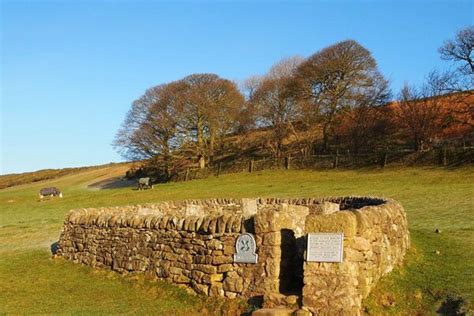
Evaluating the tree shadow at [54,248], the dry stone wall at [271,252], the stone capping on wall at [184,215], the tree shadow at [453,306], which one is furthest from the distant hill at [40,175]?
the tree shadow at [453,306]

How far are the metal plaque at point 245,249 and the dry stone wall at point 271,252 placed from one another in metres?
0.09

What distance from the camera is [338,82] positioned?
49.0 metres

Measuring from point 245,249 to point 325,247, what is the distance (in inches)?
70.1

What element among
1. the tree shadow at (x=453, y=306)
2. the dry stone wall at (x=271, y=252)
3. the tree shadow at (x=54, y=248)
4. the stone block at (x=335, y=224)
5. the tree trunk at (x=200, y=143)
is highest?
the tree trunk at (x=200, y=143)

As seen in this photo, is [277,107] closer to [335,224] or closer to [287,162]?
[287,162]

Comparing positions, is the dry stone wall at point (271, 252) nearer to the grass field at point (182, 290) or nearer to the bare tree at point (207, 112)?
the grass field at point (182, 290)

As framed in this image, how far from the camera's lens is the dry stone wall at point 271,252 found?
9.62 metres

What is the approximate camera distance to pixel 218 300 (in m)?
10.8

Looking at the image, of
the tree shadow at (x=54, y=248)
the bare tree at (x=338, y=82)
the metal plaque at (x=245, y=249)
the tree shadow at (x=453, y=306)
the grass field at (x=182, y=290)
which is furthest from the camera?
the bare tree at (x=338, y=82)

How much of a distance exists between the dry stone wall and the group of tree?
35323 mm

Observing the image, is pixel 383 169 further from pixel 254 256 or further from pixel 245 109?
pixel 254 256

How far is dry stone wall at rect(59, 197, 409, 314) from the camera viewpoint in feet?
31.6

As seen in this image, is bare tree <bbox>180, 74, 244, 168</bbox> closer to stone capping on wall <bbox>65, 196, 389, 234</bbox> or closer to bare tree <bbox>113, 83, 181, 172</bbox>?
bare tree <bbox>113, 83, 181, 172</bbox>

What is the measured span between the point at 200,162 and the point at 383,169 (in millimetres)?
21982
